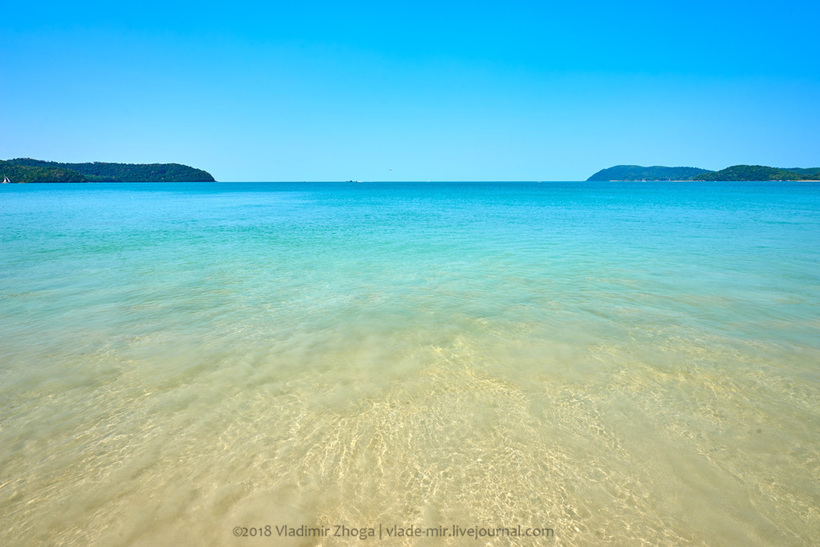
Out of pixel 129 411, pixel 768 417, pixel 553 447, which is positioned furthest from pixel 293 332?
pixel 768 417

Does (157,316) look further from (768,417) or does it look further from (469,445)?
(768,417)

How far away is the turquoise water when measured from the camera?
3.34 meters

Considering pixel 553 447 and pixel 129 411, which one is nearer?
pixel 553 447

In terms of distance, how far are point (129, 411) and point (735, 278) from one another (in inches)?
569

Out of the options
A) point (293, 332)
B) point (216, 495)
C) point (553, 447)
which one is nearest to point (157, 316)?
point (293, 332)

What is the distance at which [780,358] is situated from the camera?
239 inches

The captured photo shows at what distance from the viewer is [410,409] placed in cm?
483

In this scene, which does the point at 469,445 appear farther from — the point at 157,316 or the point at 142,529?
the point at 157,316

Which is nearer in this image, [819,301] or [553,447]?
[553,447]

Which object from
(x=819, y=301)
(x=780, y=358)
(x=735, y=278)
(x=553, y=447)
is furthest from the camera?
(x=735, y=278)

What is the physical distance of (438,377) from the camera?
5613 mm

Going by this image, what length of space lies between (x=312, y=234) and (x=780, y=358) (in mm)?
19862

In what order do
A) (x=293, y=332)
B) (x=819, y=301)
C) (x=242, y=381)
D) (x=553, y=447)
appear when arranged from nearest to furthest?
(x=553, y=447) < (x=242, y=381) < (x=293, y=332) < (x=819, y=301)

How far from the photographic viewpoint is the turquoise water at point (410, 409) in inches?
131
